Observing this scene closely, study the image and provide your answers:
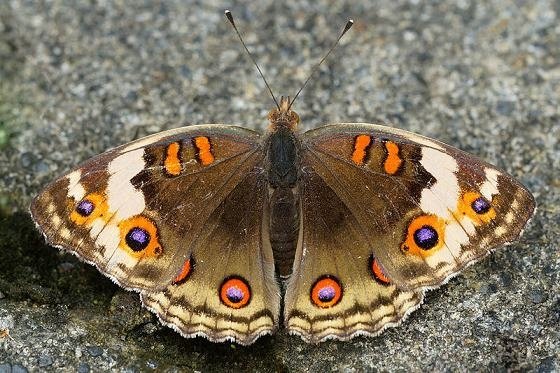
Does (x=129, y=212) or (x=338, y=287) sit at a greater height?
(x=129, y=212)

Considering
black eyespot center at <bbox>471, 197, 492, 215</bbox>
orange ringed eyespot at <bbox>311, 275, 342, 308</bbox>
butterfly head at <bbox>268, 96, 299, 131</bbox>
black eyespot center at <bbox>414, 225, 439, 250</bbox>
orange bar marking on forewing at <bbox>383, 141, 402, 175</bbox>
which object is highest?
butterfly head at <bbox>268, 96, 299, 131</bbox>

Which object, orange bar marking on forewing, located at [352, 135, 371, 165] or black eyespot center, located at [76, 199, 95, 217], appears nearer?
black eyespot center, located at [76, 199, 95, 217]

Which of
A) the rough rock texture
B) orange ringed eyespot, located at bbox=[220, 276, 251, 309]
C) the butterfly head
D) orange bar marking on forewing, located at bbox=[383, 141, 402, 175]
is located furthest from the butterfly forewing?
orange bar marking on forewing, located at bbox=[383, 141, 402, 175]

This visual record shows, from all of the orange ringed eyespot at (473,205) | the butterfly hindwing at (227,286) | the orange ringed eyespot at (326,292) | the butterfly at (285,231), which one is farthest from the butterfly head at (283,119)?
the orange ringed eyespot at (473,205)

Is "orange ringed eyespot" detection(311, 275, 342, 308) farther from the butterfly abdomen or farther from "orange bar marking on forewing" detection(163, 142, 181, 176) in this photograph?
"orange bar marking on forewing" detection(163, 142, 181, 176)

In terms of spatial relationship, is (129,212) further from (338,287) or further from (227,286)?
(338,287)

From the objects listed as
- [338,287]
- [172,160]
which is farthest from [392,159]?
[172,160]
